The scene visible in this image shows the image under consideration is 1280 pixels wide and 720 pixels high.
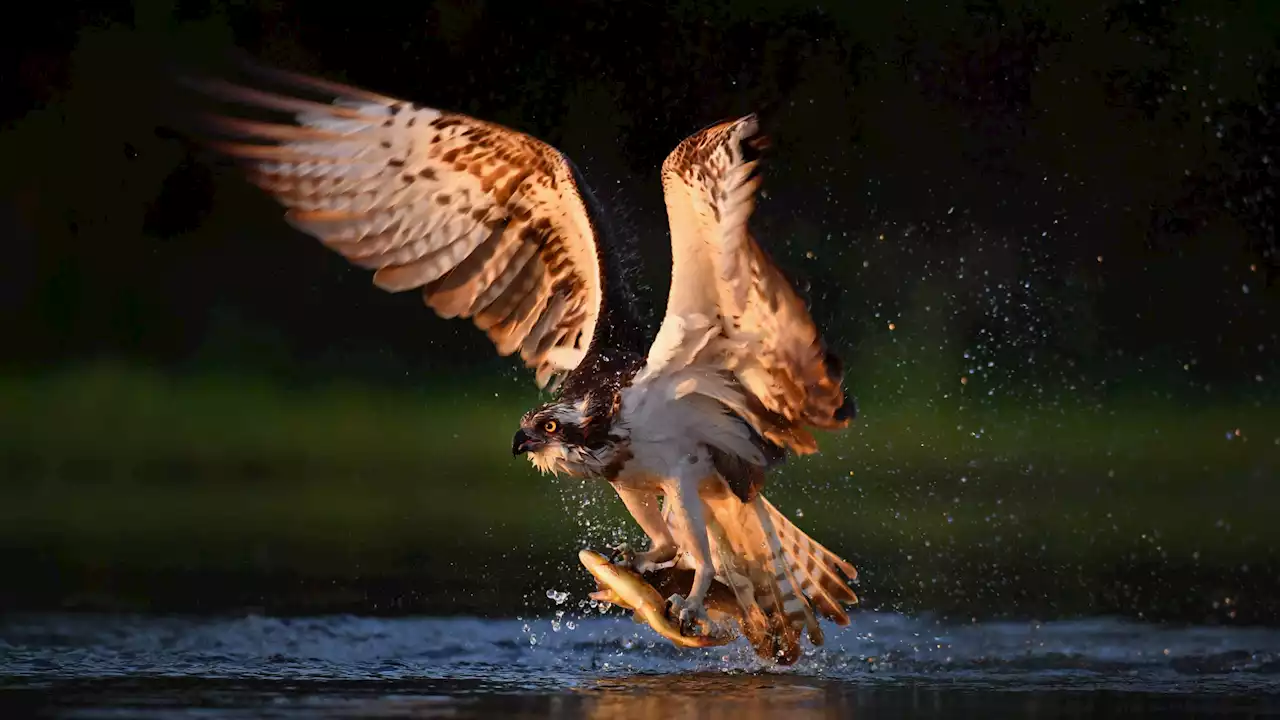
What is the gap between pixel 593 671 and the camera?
27.8 feet

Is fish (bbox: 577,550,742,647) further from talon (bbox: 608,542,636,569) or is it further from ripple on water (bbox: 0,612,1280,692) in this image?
ripple on water (bbox: 0,612,1280,692)

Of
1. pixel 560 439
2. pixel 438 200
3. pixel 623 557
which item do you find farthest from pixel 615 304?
pixel 623 557

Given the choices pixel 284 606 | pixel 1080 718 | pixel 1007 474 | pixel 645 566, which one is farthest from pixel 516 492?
pixel 1080 718

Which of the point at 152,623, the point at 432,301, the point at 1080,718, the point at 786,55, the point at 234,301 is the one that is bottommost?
the point at 1080,718

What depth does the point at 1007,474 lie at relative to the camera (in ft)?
52.5

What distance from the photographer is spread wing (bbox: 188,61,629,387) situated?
8938 millimetres

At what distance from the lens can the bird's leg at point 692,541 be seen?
325 inches

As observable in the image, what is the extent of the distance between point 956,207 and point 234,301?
556 centimetres

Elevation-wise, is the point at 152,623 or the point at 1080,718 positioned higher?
the point at 152,623

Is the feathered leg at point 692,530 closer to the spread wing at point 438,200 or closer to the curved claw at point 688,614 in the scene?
the curved claw at point 688,614

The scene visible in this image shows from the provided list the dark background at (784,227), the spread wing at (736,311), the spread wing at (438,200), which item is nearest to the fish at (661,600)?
the spread wing at (736,311)

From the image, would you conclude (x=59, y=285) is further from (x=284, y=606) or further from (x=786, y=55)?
(x=284, y=606)

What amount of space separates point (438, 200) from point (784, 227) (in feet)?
24.6

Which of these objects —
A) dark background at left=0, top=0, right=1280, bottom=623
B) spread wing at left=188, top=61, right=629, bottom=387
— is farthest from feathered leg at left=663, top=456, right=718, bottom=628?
dark background at left=0, top=0, right=1280, bottom=623
